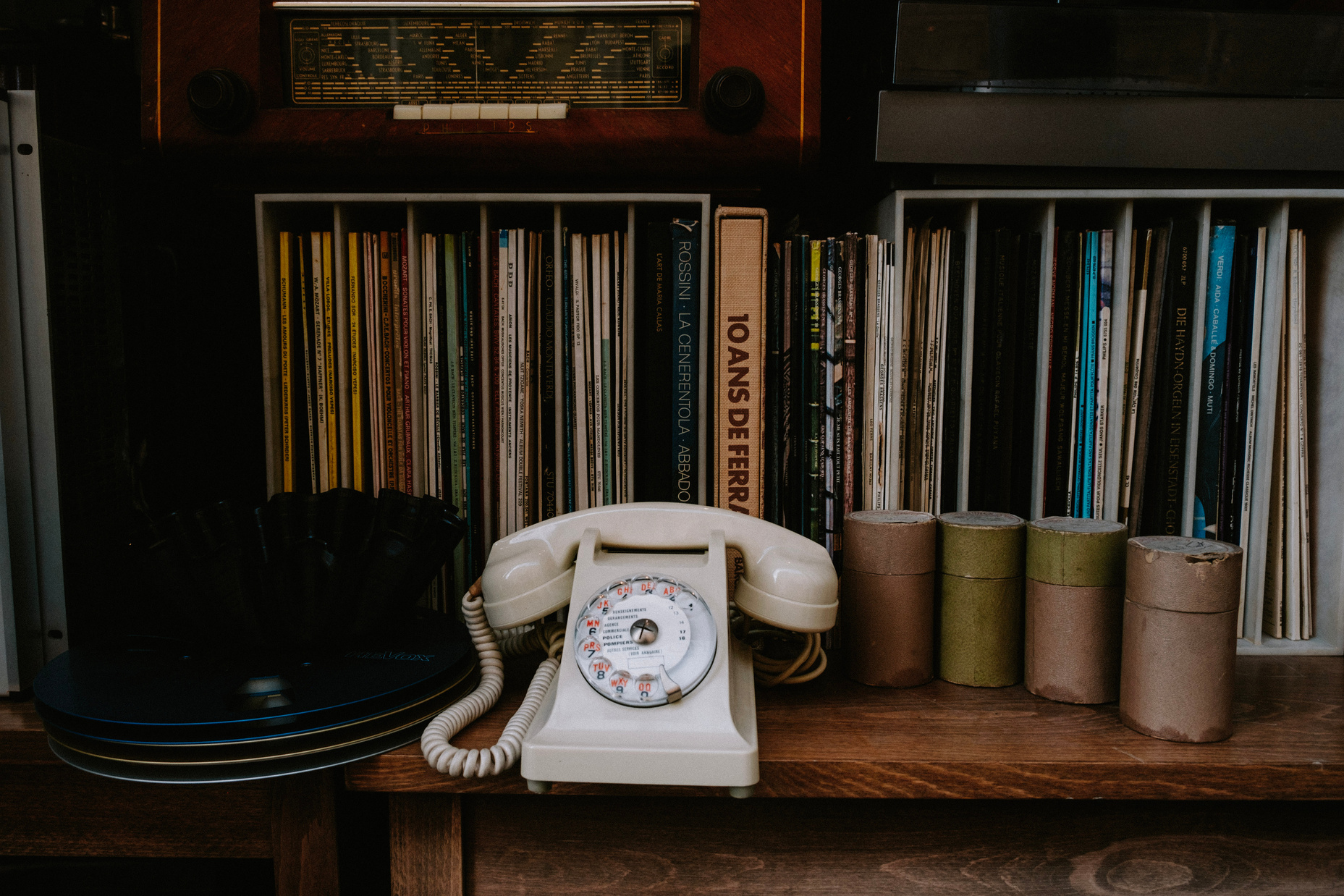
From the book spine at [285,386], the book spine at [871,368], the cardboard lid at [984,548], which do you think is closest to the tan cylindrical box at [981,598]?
the cardboard lid at [984,548]

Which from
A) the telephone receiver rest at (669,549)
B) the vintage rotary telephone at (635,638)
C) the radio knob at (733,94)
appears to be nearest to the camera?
the vintage rotary telephone at (635,638)

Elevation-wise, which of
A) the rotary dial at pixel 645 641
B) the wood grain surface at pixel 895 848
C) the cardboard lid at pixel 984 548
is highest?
the cardboard lid at pixel 984 548

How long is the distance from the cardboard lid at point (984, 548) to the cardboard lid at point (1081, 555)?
2 cm

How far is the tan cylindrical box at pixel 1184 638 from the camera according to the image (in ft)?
1.91

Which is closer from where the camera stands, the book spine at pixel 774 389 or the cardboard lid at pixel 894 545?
the cardboard lid at pixel 894 545

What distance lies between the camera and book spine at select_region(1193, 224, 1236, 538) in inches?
31.1

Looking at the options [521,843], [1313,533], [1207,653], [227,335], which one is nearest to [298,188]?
[227,335]

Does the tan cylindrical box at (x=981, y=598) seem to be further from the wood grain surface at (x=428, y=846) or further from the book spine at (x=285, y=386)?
the book spine at (x=285, y=386)

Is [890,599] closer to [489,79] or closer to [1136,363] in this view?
[1136,363]

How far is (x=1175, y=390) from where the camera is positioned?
0.80 metres

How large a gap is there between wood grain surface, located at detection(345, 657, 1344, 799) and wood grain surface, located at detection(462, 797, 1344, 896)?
0.17 ft

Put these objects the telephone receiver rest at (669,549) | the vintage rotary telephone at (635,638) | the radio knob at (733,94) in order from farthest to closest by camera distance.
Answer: the radio knob at (733,94)
the telephone receiver rest at (669,549)
the vintage rotary telephone at (635,638)

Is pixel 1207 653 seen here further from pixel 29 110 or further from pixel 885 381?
pixel 29 110

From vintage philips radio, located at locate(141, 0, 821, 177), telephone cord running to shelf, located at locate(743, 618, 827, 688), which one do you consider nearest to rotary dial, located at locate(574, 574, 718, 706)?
telephone cord running to shelf, located at locate(743, 618, 827, 688)
